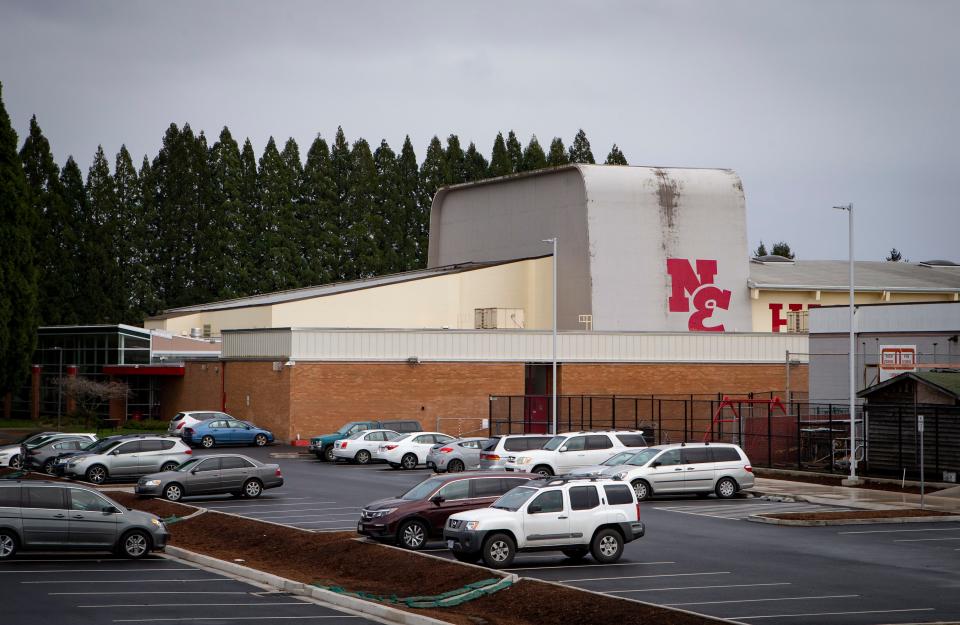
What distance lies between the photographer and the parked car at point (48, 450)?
4553 cm

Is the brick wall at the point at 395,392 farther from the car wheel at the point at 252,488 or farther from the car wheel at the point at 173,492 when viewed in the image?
the car wheel at the point at 173,492

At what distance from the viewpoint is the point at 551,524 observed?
24.2 metres

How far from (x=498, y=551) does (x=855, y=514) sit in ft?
42.3

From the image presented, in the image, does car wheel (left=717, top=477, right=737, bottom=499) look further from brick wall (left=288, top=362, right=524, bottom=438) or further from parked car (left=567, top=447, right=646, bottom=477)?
brick wall (left=288, top=362, right=524, bottom=438)

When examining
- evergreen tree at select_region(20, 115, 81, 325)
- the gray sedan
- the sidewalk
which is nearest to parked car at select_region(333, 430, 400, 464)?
the gray sedan

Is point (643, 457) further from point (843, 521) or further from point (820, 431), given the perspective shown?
point (820, 431)

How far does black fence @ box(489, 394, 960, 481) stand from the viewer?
4081 centimetres

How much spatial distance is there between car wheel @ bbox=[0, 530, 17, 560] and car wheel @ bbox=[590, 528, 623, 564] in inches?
452

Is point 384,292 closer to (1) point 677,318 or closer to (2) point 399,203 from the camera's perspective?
(1) point 677,318

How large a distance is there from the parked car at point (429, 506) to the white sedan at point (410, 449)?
20452 mm

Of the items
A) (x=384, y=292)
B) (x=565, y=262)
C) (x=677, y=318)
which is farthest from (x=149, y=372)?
(x=677, y=318)

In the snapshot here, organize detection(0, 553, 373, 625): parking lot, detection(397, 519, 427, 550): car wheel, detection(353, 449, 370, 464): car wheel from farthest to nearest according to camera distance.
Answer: detection(353, 449, 370, 464): car wheel → detection(397, 519, 427, 550): car wheel → detection(0, 553, 373, 625): parking lot

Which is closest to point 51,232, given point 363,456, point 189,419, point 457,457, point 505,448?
point 189,419

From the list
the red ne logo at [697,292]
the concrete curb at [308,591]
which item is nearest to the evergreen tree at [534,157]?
the red ne logo at [697,292]
